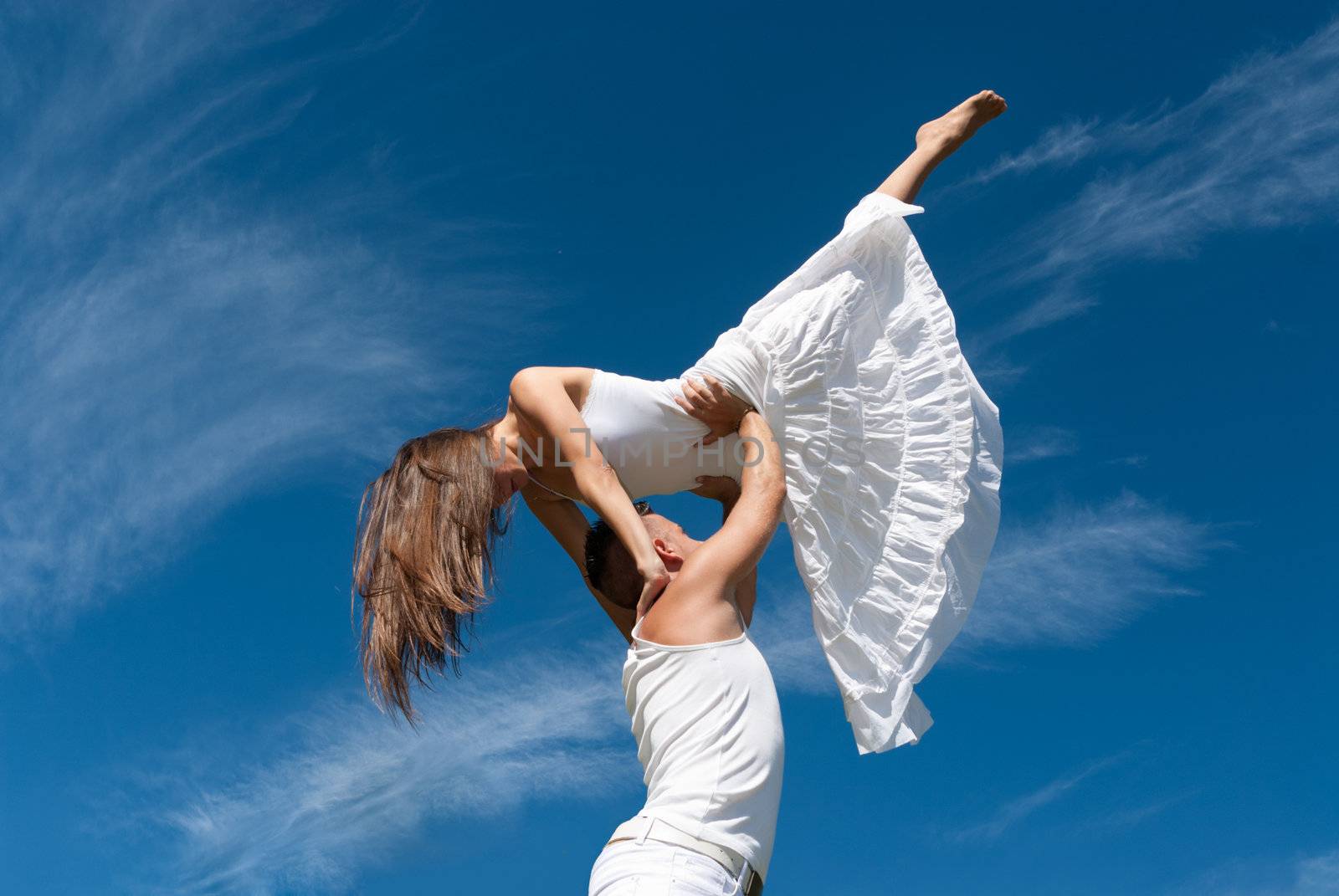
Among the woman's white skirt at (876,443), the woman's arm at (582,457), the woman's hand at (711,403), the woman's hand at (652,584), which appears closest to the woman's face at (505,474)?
the woman's arm at (582,457)

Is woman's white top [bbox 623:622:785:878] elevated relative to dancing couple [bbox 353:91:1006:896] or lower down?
lower down

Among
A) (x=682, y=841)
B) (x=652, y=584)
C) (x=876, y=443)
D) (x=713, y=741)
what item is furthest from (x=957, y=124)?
(x=682, y=841)

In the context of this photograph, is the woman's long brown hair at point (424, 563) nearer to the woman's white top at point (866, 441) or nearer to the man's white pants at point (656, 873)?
the woman's white top at point (866, 441)

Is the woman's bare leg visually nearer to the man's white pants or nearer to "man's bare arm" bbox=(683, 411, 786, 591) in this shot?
"man's bare arm" bbox=(683, 411, 786, 591)

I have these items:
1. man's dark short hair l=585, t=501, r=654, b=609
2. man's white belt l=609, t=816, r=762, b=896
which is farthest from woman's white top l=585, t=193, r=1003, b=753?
man's white belt l=609, t=816, r=762, b=896

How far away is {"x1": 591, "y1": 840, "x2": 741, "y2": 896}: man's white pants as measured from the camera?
11.1 feet

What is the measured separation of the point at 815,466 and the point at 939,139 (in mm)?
1778

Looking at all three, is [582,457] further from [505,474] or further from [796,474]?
[796,474]

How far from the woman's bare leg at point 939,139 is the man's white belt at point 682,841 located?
3147 millimetres

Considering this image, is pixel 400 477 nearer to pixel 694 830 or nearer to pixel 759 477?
Result: pixel 759 477

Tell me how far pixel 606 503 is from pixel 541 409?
0.53m

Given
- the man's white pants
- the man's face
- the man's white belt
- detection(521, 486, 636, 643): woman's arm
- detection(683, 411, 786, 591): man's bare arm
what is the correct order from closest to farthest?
the man's white pants, the man's white belt, detection(683, 411, 786, 591): man's bare arm, the man's face, detection(521, 486, 636, 643): woman's arm

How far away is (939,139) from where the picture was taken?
5.74 m

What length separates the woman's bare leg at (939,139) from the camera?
18.1 ft
